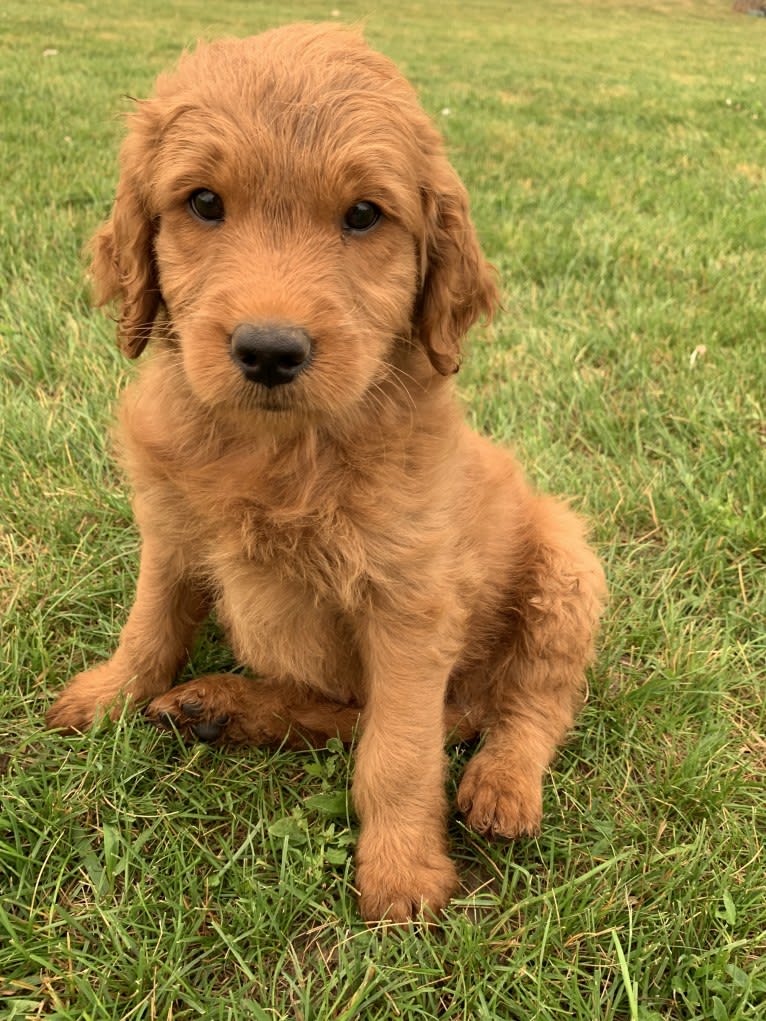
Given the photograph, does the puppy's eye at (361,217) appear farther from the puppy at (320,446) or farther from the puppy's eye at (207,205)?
the puppy's eye at (207,205)

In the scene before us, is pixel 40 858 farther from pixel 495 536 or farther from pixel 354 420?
pixel 495 536

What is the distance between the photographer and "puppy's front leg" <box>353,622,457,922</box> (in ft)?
7.38

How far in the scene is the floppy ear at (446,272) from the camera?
242 cm

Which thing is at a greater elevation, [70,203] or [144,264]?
[144,264]

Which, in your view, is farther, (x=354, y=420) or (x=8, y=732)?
(x=8, y=732)

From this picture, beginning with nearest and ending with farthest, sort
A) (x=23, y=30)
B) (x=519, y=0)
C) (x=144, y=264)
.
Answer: (x=144, y=264) → (x=23, y=30) → (x=519, y=0)

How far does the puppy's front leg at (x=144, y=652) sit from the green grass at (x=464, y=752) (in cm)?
10

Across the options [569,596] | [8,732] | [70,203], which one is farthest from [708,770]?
[70,203]

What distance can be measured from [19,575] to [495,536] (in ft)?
5.50

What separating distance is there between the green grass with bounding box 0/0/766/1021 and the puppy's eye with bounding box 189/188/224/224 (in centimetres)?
145

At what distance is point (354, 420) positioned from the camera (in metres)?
2.27

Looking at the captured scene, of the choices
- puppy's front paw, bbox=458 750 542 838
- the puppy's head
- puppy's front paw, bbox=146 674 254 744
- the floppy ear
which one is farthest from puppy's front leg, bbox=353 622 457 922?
the floppy ear

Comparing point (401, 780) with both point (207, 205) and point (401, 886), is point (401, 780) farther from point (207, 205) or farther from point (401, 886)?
point (207, 205)

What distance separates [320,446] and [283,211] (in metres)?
0.59
